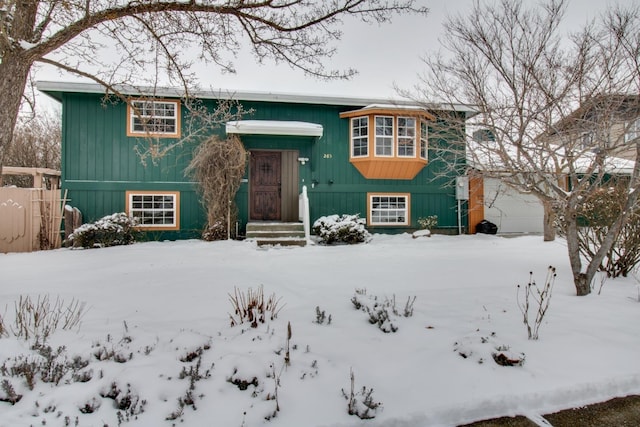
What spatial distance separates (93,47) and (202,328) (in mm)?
4997

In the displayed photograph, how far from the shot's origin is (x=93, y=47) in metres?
5.43

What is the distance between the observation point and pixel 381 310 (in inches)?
145

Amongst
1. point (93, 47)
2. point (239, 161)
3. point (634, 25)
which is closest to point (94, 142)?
point (239, 161)

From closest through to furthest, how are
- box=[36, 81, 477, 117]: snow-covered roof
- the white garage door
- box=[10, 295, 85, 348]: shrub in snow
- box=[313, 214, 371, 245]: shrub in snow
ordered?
1. box=[10, 295, 85, 348]: shrub in snow
2. box=[36, 81, 477, 117]: snow-covered roof
3. box=[313, 214, 371, 245]: shrub in snow
4. the white garage door

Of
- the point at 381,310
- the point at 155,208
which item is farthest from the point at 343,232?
the point at 155,208

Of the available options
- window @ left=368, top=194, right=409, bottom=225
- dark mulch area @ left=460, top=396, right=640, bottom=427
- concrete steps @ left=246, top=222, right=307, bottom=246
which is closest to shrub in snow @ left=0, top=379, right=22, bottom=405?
dark mulch area @ left=460, top=396, right=640, bottom=427

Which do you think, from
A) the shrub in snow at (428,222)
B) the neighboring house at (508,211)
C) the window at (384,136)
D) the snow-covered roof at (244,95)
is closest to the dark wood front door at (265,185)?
the snow-covered roof at (244,95)

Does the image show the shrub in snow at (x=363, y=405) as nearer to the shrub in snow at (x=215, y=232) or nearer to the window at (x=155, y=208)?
the shrub in snow at (x=215, y=232)

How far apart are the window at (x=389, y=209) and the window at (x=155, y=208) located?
246 inches

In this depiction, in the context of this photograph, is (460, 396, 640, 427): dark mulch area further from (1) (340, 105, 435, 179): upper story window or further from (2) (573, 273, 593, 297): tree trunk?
(1) (340, 105, 435, 179): upper story window

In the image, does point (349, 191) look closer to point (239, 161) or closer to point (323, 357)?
point (239, 161)

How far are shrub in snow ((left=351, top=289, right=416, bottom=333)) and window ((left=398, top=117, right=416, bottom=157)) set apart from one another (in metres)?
7.64

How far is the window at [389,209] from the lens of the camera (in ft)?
37.3

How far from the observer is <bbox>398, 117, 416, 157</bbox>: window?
10.9 m
